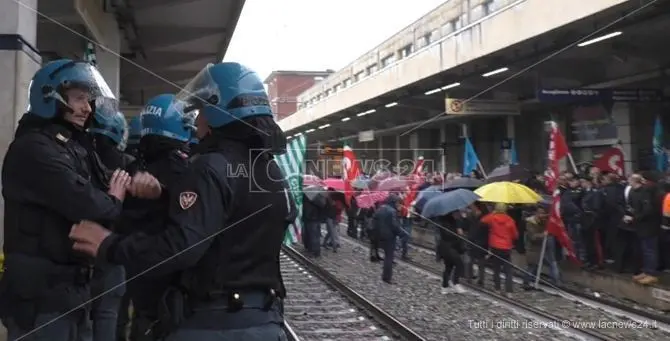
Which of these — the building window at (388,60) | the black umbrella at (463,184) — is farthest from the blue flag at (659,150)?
the building window at (388,60)

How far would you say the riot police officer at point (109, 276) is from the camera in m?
4.07

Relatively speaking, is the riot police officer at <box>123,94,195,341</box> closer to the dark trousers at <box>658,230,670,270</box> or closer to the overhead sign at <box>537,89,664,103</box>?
the dark trousers at <box>658,230,670,270</box>

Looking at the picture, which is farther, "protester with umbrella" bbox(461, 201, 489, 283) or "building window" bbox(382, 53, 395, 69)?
"building window" bbox(382, 53, 395, 69)

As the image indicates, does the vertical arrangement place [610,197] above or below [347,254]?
above

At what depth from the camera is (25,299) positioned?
2.91 metres

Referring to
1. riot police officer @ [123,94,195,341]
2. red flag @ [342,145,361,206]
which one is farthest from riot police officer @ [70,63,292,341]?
red flag @ [342,145,361,206]

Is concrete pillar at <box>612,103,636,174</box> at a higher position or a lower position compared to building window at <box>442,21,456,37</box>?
lower

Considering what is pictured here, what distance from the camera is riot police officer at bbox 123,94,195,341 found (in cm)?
332

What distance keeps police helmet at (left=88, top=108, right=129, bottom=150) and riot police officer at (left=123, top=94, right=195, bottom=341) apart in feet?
1.47

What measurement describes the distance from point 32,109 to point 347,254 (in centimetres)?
A: 1565

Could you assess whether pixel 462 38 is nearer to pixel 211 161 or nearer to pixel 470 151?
pixel 470 151

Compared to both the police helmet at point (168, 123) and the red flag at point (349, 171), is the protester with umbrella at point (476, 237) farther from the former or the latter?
the police helmet at point (168, 123)

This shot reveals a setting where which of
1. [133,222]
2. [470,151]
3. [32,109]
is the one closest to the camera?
[32,109]

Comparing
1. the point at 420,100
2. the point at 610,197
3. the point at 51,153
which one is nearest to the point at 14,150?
the point at 51,153
